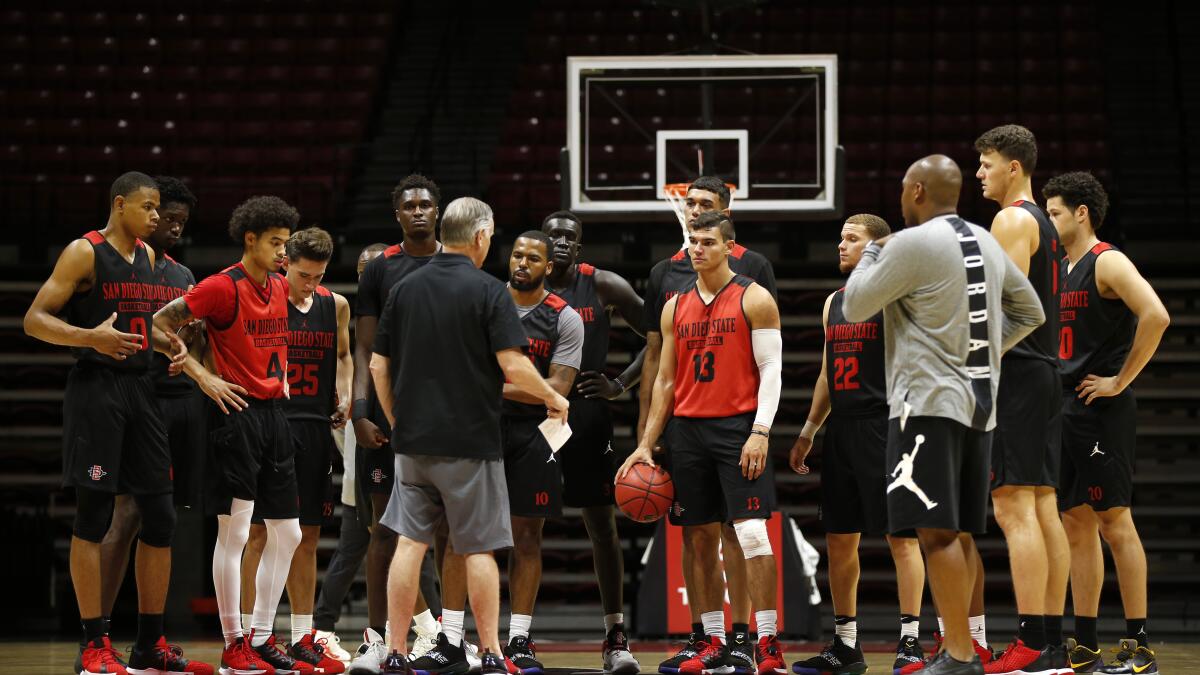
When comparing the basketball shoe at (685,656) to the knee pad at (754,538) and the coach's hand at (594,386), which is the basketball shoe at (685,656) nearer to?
the knee pad at (754,538)

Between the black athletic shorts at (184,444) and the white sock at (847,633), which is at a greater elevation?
the black athletic shorts at (184,444)

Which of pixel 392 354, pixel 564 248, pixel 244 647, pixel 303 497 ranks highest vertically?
pixel 564 248

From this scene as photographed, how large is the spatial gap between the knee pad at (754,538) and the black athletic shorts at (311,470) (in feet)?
7.08

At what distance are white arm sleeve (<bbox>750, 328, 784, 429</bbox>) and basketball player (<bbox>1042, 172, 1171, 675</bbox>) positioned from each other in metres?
1.28

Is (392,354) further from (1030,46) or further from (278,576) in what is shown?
(1030,46)

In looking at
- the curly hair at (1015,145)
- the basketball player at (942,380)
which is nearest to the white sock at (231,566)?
the basketball player at (942,380)

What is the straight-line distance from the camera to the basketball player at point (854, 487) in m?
5.90

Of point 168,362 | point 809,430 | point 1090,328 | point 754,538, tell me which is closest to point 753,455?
point 754,538

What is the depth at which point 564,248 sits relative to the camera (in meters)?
6.61

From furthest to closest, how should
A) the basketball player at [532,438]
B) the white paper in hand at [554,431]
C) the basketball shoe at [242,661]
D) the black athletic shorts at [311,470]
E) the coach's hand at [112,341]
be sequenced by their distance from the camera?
the black athletic shorts at [311,470], the basketball player at [532,438], the basketball shoe at [242,661], the coach's hand at [112,341], the white paper in hand at [554,431]

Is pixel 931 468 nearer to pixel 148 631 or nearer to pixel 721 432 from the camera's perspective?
pixel 721 432

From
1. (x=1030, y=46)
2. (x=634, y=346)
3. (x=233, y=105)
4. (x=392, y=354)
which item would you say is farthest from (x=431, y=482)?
(x=1030, y=46)

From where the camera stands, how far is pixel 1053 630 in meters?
5.33

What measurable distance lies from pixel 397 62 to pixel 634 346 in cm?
571
